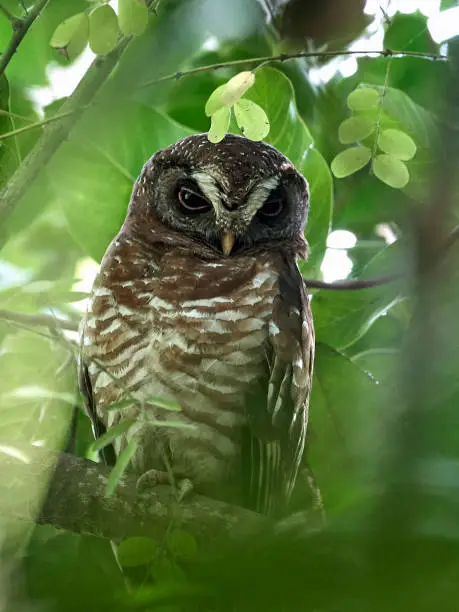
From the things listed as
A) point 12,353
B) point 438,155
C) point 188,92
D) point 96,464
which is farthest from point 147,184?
point 438,155

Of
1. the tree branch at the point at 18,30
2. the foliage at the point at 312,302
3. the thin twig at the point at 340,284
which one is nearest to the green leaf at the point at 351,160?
the foliage at the point at 312,302

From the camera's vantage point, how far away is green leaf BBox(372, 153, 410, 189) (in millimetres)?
1580

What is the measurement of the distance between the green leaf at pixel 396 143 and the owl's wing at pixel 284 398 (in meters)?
0.61

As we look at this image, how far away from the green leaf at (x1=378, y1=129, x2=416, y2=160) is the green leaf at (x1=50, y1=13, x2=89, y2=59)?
0.69m

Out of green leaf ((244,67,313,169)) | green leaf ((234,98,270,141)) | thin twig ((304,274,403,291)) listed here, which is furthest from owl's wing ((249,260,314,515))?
green leaf ((234,98,270,141))

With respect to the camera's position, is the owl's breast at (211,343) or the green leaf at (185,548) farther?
the owl's breast at (211,343)

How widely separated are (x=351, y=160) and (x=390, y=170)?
0.60 ft

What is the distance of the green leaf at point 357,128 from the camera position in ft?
5.87

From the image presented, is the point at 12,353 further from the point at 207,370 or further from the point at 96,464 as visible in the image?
the point at 207,370

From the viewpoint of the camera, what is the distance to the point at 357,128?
1802 mm

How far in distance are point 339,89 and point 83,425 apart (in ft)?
4.37

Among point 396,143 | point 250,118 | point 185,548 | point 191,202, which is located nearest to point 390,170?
point 396,143

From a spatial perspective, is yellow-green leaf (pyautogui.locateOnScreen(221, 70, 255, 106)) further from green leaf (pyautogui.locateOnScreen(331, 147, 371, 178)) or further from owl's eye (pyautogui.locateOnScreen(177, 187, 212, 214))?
owl's eye (pyautogui.locateOnScreen(177, 187, 212, 214))

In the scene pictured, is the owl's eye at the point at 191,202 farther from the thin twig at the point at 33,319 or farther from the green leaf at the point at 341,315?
the thin twig at the point at 33,319
